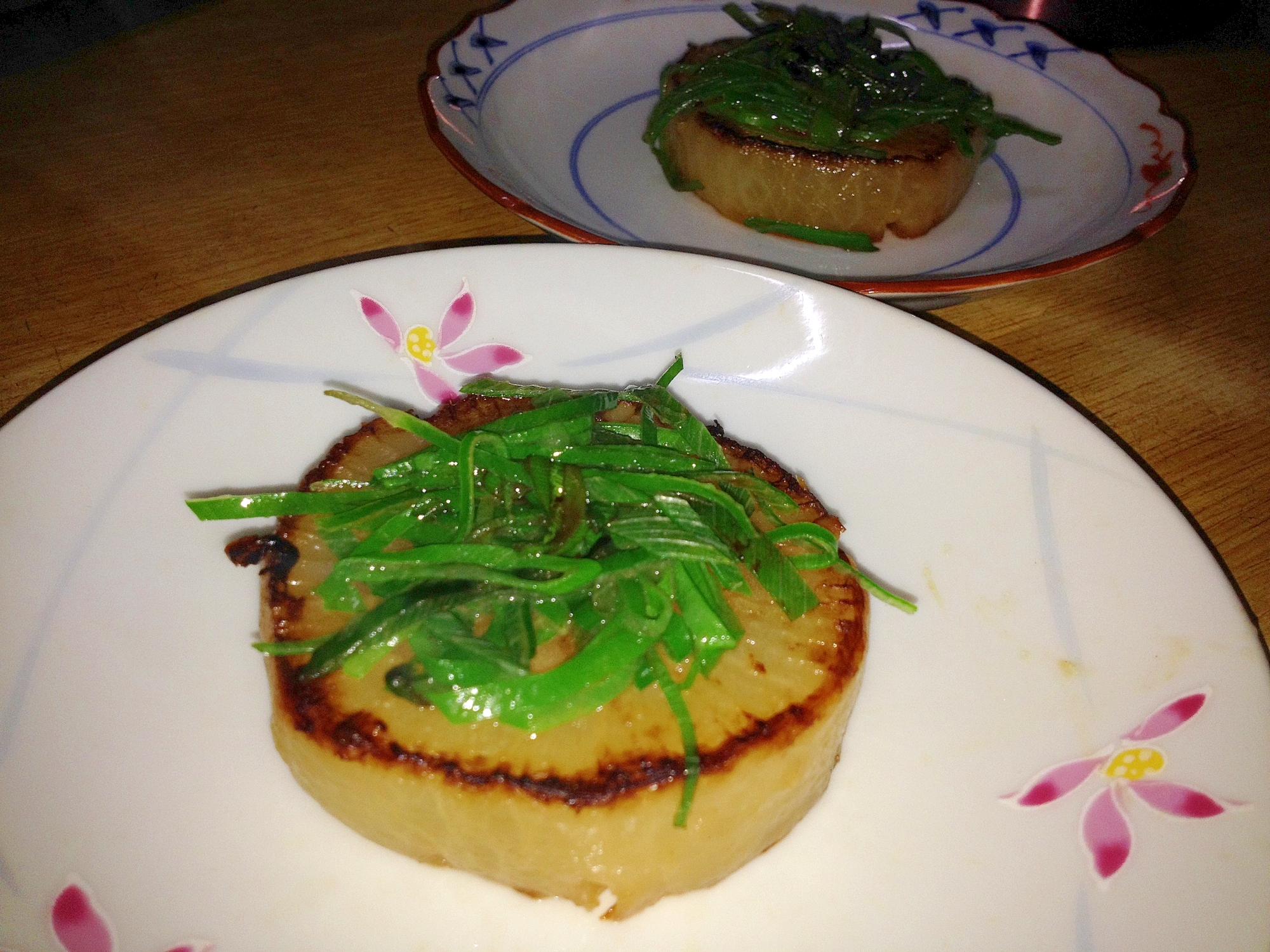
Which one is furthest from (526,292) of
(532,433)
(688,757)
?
(688,757)

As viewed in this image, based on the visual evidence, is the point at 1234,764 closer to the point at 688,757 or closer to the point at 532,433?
the point at 688,757

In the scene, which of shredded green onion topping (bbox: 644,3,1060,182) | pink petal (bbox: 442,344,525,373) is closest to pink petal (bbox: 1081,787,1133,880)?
pink petal (bbox: 442,344,525,373)

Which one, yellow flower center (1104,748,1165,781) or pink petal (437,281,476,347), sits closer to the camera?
yellow flower center (1104,748,1165,781)

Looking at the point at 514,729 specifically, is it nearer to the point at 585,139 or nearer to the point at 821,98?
the point at 821,98

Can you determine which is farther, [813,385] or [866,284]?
[866,284]

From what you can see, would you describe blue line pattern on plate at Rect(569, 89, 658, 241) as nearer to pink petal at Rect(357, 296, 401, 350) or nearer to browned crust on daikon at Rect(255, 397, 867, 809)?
pink petal at Rect(357, 296, 401, 350)

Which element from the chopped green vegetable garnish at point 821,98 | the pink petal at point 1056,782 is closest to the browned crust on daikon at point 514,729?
the pink petal at point 1056,782

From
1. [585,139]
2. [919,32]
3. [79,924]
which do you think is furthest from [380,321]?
[919,32]

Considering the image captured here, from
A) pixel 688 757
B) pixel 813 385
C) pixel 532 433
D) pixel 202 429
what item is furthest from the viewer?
pixel 813 385
